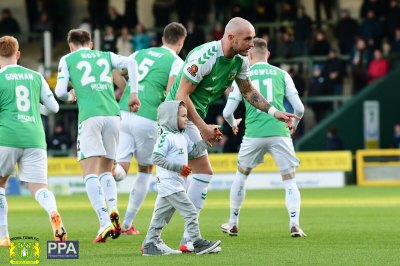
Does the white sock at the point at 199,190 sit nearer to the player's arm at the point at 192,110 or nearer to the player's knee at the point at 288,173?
the player's arm at the point at 192,110

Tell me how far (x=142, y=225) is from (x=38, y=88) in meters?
4.14

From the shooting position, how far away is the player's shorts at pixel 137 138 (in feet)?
48.2

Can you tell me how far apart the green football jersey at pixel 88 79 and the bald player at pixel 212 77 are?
192cm

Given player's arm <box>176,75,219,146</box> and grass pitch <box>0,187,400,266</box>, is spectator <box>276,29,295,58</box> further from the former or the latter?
player's arm <box>176,75,219,146</box>

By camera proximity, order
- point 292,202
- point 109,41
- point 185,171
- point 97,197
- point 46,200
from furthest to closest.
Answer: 1. point 109,41
2. point 292,202
3. point 97,197
4. point 46,200
5. point 185,171

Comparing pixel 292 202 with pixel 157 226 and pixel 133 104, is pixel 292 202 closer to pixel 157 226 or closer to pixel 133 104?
pixel 133 104

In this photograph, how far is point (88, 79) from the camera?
44.4 feet

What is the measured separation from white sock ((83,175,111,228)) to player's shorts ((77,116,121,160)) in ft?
1.08

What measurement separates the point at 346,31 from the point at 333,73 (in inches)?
58.2

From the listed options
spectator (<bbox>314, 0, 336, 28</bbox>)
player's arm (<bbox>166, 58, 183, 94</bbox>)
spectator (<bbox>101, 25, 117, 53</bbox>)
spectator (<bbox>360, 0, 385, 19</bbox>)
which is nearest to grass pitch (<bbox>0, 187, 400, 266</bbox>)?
player's arm (<bbox>166, 58, 183, 94</bbox>)

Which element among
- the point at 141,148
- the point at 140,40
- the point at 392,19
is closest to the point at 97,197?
the point at 141,148

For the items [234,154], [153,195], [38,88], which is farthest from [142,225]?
[234,154]

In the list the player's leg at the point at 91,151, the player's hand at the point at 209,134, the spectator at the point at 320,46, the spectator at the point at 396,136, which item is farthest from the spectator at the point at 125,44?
the player's hand at the point at 209,134

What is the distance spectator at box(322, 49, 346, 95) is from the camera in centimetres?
3144
